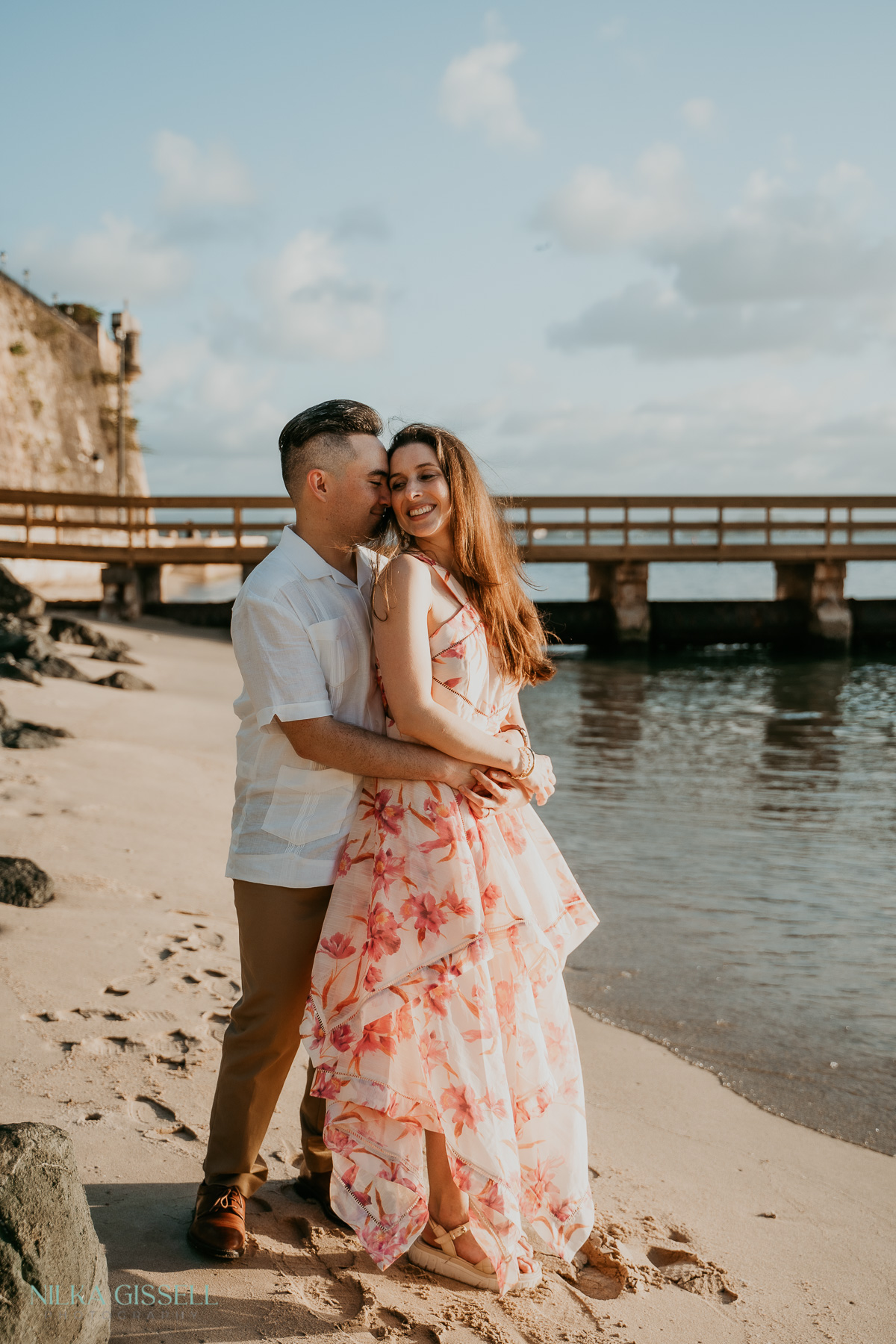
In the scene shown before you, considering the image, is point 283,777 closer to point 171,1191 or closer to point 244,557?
point 171,1191

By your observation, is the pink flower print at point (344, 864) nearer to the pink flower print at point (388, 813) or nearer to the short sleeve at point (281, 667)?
the pink flower print at point (388, 813)

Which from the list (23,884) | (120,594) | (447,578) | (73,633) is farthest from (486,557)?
(120,594)

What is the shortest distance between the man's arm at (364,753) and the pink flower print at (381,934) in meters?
0.27

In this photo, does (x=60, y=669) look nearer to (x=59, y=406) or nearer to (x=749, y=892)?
(x=749, y=892)

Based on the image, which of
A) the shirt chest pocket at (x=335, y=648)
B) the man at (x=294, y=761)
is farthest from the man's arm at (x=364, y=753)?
the shirt chest pocket at (x=335, y=648)

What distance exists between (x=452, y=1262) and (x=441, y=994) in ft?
1.97

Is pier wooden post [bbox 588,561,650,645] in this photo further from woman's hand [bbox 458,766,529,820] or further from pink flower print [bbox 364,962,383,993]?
pink flower print [bbox 364,962,383,993]

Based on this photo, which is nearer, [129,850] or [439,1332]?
[439,1332]

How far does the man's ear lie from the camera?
2301 millimetres

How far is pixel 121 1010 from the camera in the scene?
10.9ft

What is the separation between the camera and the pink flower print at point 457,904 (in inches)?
84.2

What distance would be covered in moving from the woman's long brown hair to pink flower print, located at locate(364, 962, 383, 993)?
70 cm

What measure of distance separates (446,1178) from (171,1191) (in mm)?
635

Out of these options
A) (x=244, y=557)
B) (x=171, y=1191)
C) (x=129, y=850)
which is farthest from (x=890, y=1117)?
(x=244, y=557)
